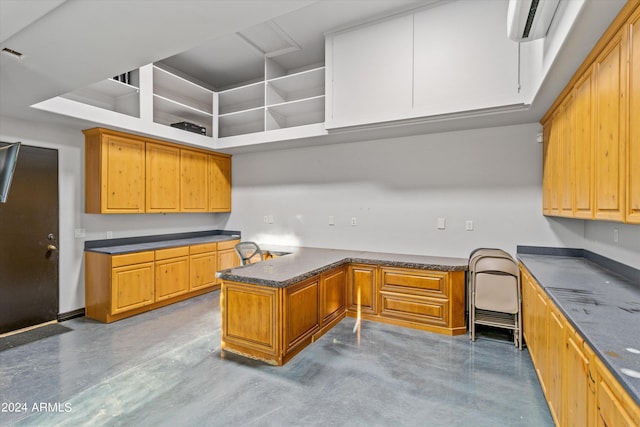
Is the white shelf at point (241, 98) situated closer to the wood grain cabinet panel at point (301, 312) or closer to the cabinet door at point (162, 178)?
the cabinet door at point (162, 178)

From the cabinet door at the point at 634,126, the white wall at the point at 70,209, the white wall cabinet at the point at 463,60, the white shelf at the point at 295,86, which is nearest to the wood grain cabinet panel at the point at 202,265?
the white wall at the point at 70,209

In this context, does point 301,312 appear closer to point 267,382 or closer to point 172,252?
point 267,382

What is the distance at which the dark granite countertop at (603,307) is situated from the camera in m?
1.08

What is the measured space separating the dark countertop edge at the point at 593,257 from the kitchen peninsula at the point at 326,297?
731 millimetres

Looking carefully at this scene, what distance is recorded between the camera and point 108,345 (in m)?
3.09

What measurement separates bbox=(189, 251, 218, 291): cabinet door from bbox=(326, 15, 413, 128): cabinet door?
2.86 meters

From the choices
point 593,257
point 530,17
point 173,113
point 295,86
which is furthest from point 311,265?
point 173,113

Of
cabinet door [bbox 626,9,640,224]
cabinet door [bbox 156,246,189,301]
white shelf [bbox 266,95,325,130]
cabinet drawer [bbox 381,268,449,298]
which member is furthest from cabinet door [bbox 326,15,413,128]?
cabinet door [bbox 156,246,189,301]

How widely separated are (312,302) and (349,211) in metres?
1.74

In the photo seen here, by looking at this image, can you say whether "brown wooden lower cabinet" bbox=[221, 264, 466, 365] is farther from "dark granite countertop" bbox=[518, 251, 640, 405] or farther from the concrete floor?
"dark granite countertop" bbox=[518, 251, 640, 405]

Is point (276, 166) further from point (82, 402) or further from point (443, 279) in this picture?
point (82, 402)

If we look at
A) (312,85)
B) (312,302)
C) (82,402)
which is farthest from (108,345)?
(312,85)

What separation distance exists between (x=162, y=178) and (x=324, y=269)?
2931mm

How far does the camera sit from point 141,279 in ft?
13.1
